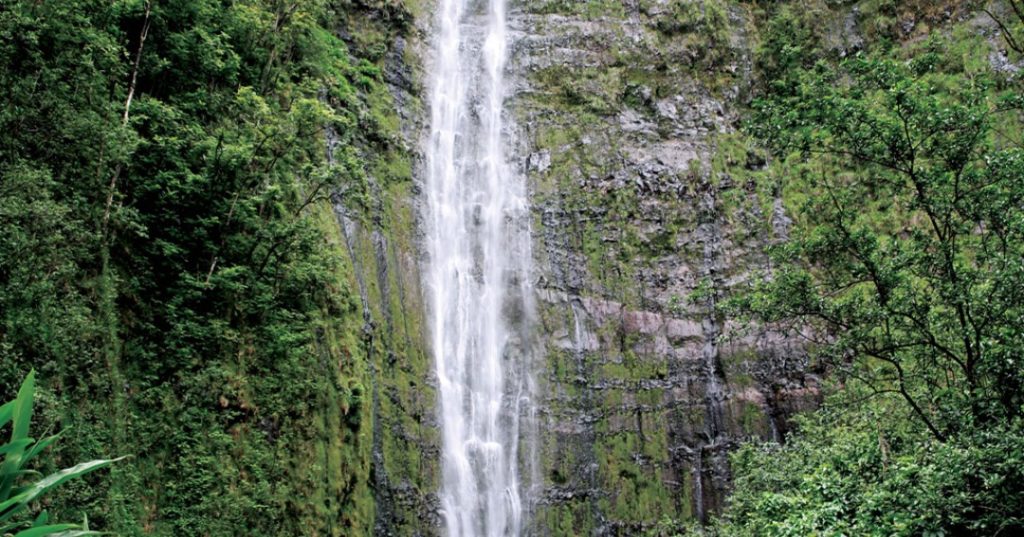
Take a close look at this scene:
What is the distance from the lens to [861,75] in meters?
7.88

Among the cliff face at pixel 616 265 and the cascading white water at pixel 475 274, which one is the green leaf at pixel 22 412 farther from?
the cascading white water at pixel 475 274

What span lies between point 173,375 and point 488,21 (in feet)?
72.3

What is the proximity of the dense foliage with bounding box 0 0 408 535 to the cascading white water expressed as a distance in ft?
15.3

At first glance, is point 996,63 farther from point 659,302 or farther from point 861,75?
point 861,75

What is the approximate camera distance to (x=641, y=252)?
24.0 meters

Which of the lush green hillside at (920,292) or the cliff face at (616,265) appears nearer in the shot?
the lush green hillside at (920,292)

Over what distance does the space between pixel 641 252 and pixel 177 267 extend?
1666 cm

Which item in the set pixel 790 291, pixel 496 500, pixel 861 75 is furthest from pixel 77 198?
pixel 496 500

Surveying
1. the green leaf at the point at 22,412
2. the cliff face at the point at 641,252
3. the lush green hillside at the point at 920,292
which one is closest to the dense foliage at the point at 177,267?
the green leaf at the point at 22,412

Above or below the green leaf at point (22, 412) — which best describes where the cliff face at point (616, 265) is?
above

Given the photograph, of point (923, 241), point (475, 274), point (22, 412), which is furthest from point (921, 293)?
point (475, 274)

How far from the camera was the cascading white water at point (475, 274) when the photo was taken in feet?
63.1

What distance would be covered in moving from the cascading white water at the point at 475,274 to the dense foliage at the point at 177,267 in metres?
4.67

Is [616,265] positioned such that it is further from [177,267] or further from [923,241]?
[923,241]
